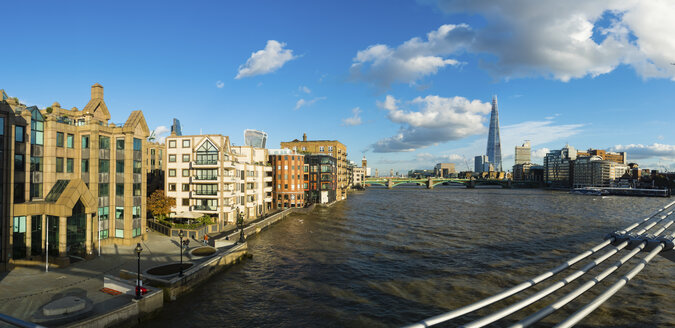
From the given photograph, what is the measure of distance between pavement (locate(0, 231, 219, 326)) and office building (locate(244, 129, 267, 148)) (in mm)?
57136

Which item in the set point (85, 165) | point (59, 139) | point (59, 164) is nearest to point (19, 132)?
point (59, 139)

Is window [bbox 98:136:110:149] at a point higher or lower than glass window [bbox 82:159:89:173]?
higher

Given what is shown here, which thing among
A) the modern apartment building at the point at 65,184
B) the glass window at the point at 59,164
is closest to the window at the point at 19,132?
the modern apartment building at the point at 65,184

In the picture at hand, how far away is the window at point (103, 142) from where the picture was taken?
138 ft

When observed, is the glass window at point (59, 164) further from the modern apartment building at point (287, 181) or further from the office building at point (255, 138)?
the modern apartment building at point (287, 181)

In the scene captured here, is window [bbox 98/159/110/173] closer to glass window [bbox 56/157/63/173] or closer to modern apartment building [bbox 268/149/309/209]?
glass window [bbox 56/157/63/173]

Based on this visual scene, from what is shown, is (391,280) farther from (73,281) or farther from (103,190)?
(103,190)

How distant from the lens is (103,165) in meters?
42.4

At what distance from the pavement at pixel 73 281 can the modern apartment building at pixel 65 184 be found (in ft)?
6.17

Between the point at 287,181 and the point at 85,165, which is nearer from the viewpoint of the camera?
the point at 85,165

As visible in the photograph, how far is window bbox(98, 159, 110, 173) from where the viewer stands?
1652 inches

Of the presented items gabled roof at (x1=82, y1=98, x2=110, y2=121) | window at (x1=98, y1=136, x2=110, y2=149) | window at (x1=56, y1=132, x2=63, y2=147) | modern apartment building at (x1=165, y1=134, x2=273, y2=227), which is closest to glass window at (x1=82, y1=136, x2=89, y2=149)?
window at (x1=98, y1=136, x2=110, y2=149)

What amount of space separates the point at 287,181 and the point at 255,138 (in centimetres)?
1563

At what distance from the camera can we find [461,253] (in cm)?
4916
